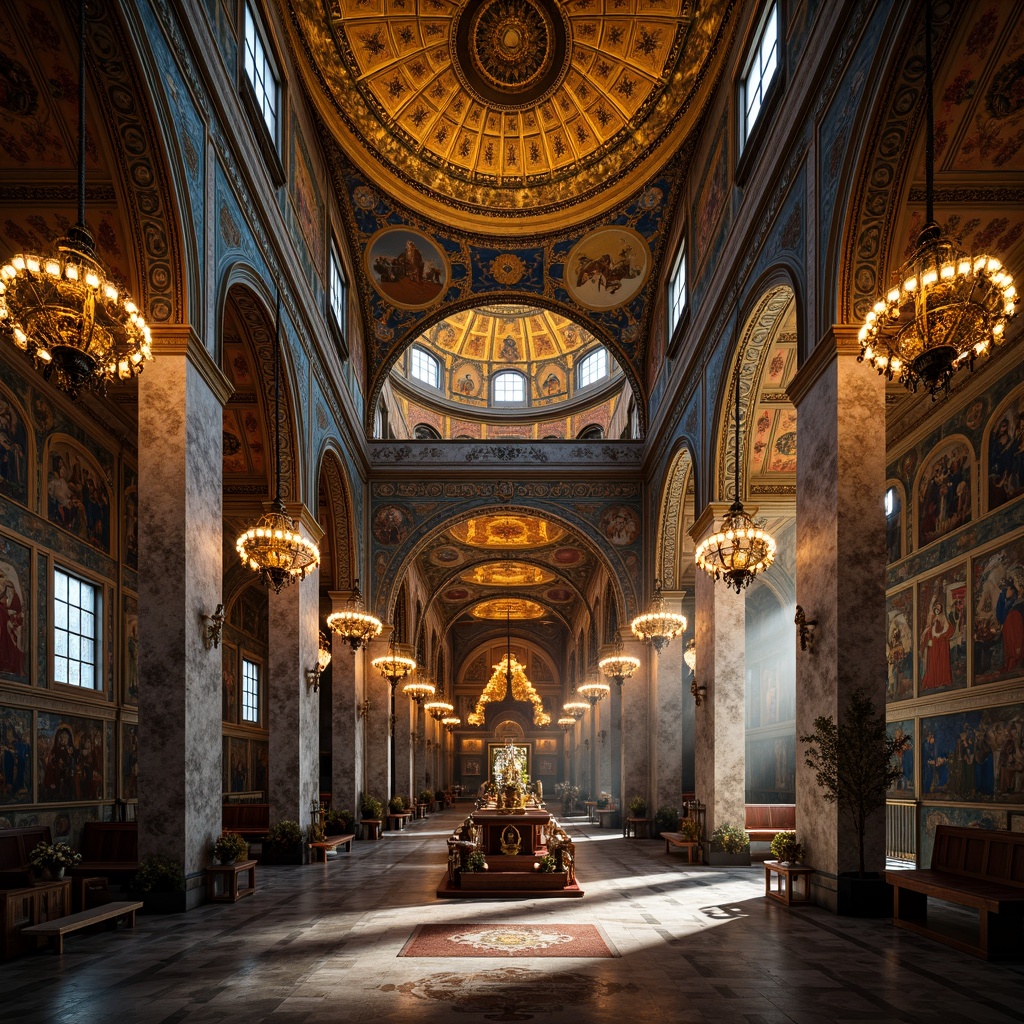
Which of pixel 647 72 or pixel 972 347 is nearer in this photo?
pixel 972 347

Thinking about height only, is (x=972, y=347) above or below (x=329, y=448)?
below

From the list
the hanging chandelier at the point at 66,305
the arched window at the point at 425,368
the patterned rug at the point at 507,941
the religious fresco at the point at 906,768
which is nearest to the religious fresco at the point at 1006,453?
the religious fresco at the point at 906,768

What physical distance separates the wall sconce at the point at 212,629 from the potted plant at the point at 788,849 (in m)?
6.79

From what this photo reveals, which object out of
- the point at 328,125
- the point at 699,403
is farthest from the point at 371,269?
the point at 699,403

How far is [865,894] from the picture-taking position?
9.38 meters

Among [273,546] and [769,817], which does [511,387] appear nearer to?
[769,817]

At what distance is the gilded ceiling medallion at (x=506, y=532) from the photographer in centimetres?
2978

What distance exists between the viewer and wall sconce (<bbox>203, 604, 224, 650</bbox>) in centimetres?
1054

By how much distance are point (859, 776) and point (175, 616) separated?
7128mm

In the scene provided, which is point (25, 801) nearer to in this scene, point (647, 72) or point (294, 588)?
point (294, 588)

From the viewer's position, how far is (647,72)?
18156 mm

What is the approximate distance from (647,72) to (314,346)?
8.37 m

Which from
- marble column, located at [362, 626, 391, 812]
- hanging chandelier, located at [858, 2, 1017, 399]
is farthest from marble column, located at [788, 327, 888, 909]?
marble column, located at [362, 626, 391, 812]

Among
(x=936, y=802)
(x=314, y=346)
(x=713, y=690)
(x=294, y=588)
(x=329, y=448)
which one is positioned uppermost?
(x=314, y=346)
